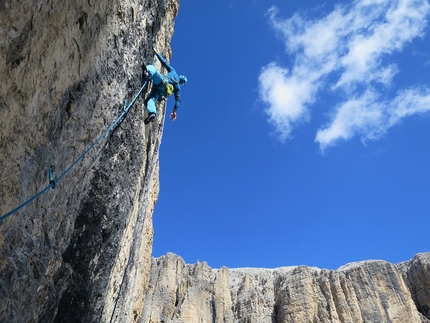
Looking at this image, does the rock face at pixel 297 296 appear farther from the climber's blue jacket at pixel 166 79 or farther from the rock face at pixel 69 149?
the rock face at pixel 69 149

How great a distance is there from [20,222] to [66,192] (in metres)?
1.21

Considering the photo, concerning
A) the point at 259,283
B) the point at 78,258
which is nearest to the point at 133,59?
the point at 78,258

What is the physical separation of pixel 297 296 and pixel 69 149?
43447mm

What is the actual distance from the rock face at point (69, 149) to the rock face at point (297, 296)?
34197mm

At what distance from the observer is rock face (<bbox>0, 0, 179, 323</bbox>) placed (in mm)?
4723

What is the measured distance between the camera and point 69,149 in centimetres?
610

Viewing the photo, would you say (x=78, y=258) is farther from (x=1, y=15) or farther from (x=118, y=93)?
(x=1, y=15)

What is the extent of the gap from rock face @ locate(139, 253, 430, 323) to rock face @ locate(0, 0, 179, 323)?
3420 cm

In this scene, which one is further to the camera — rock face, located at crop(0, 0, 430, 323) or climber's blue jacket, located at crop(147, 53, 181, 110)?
climber's blue jacket, located at crop(147, 53, 181, 110)

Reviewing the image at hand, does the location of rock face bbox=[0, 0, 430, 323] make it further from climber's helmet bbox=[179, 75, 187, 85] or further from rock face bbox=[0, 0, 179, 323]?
climber's helmet bbox=[179, 75, 187, 85]

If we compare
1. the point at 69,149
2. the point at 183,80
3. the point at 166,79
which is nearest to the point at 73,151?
the point at 69,149

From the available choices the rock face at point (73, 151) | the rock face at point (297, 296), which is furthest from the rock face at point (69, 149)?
the rock face at point (297, 296)

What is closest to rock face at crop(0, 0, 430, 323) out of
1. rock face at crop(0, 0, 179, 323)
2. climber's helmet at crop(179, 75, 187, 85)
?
rock face at crop(0, 0, 179, 323)

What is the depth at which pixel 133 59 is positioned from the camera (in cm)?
814
